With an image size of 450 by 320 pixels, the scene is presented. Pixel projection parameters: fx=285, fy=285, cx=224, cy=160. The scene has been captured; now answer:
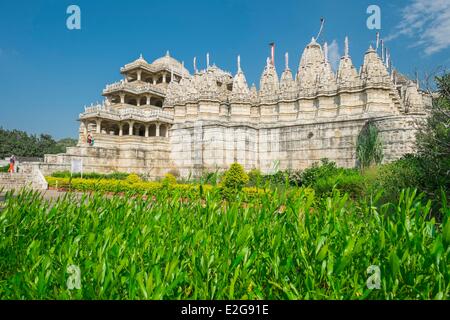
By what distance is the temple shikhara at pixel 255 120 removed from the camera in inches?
1073

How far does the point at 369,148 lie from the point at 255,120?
13800 mm

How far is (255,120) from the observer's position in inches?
1344

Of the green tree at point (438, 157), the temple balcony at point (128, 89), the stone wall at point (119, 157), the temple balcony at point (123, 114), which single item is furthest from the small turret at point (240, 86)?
the green tree at point (438, 157)

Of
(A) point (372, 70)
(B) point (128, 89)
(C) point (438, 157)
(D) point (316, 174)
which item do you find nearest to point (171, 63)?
(B) point (128, 89)

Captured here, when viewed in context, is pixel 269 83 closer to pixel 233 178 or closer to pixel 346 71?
pixel 346 71

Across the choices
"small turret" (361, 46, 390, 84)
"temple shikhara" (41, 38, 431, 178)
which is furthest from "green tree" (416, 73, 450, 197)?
"small turret" (361, 46, 390, 84)

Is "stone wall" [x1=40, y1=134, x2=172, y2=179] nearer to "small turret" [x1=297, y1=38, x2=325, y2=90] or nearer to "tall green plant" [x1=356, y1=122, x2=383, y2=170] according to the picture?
"small turret" [x1=297, y1=38, x2=325, y2=90]

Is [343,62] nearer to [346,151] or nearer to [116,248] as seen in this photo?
[346,151]

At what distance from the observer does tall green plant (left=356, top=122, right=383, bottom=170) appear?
23.3 m

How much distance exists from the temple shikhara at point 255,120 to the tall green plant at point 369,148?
1.68ft

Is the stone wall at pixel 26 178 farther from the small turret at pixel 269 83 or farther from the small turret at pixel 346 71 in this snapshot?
the small turret at pixel 346 71

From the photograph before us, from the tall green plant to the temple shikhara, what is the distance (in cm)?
51
